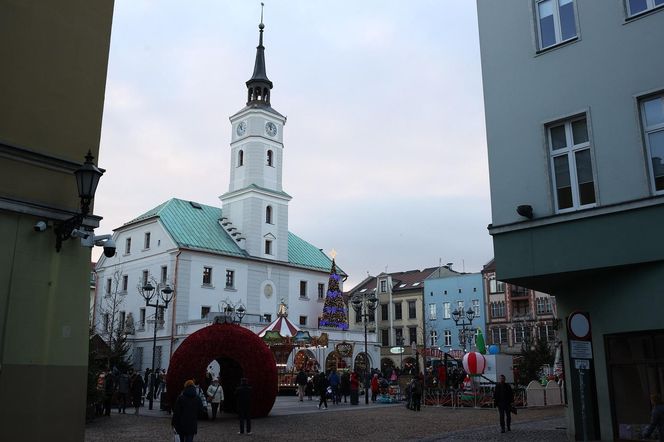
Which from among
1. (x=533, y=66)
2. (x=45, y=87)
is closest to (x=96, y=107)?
(x=45, y=87)

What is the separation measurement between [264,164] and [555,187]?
47.8 meters

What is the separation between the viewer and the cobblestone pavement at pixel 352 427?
16.8 metres

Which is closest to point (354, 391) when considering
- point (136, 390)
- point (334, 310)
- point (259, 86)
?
point (136, 390)

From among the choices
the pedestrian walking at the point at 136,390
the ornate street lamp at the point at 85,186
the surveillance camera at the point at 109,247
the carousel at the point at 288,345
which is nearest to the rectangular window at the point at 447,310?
the carousel at the point at 288,345

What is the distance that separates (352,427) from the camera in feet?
64.5

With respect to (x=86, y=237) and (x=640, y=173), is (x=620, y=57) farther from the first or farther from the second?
(x=86, y=237)

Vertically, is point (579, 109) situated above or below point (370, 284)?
below

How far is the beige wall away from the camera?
9914mm

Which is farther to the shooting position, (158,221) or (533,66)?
(158,221)

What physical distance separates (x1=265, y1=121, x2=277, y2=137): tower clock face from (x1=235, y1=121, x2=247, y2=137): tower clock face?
2.14 meters

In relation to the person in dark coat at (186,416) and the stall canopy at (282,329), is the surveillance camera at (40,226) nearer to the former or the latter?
the person in dark coat at (186,416)

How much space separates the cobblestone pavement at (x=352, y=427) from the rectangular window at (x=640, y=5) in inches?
382

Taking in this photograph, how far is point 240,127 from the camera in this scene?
60.6 metres

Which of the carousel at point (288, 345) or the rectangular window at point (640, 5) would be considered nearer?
the rectangular window at point (640, 5)
